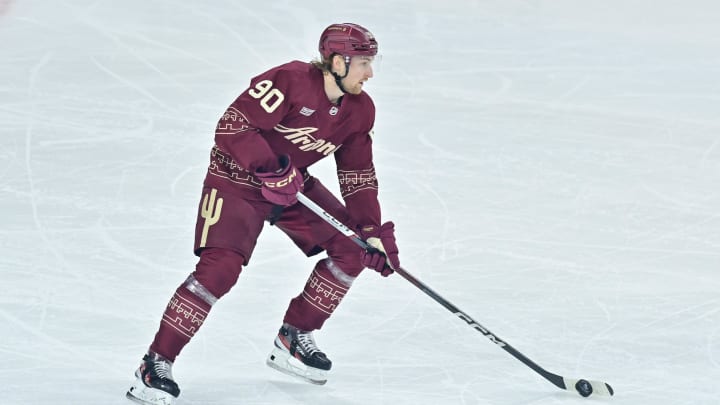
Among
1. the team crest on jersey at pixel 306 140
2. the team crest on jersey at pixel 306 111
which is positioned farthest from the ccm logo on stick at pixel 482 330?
the team crest on jersey at pixel 306 111

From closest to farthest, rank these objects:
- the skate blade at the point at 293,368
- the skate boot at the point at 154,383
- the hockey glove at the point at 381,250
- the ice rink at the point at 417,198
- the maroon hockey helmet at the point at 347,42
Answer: the skate boot at the point at 154,383 → the maroon hockey helmet at the point at 347,42 → the hockey glove at the point at 381,250 → the skate blade at the point at 293,368 → the ice rink at the point at 417,198

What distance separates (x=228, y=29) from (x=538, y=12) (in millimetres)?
2247

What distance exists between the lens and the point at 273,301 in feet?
13.6

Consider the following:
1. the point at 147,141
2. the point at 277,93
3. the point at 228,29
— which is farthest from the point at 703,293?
the point at 228,29

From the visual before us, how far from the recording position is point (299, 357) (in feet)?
11.8

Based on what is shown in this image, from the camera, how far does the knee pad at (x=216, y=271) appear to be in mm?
3199

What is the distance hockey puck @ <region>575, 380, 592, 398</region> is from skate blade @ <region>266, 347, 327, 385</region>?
2.58 ft

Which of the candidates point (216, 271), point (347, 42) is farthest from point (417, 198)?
point (216, 271)

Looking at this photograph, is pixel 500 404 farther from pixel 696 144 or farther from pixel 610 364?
pixel 696 144

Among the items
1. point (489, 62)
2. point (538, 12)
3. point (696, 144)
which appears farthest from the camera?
point (538, 12)

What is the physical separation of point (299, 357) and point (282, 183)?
653 mm

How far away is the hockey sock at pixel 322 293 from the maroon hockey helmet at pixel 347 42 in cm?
68

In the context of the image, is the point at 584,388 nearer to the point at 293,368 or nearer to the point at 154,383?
the point at 293,368

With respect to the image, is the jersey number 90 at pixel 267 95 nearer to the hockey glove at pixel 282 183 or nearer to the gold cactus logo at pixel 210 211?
the hockey glove at pixel 282 183
